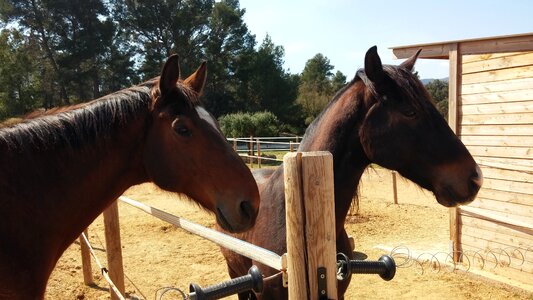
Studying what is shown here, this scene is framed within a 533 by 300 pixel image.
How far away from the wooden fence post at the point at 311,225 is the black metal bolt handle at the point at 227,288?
151 millimetres

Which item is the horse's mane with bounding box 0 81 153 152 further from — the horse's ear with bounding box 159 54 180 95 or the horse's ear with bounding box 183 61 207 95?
the horse's ear with bounding box 183 61 207 95

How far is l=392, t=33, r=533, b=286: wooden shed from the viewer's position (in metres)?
4.81

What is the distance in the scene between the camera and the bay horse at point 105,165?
64.2 inches

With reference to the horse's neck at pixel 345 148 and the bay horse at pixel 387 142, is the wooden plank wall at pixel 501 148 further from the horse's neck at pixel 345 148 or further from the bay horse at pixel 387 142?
the horse's neck at pixel 345 148

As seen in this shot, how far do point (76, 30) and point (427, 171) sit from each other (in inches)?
1444

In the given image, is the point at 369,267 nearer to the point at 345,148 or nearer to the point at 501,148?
the point at 345,148

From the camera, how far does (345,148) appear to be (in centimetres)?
233

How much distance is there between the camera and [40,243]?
1.66m

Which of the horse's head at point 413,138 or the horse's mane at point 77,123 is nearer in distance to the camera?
the horse's mane at point 77,123

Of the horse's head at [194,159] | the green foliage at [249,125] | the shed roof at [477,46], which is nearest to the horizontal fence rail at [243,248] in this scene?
the horse's head at [194,159]

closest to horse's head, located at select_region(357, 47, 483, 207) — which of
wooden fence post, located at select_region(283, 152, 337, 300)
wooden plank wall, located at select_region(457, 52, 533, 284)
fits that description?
wooden fence post, located at select_region(283, 152, 337, 300)

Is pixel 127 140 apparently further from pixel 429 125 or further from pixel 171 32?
pixel 171 32

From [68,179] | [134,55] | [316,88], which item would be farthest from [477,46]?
[316,88]

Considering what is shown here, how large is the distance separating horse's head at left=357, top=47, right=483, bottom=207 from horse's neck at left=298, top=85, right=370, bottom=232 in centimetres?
7
